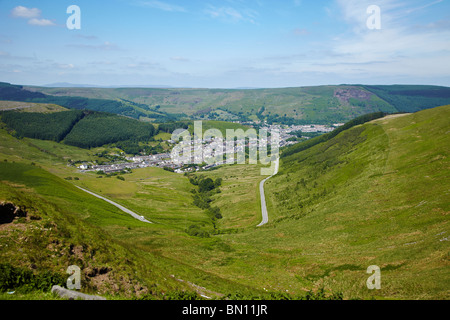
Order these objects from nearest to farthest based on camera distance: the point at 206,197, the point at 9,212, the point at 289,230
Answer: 1. the point at 9,212
2. the point at 289,230
3. the point at 206,197

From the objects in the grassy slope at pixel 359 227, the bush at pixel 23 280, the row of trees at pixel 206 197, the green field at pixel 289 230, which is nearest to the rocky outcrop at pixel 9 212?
the green field at pixel 289 230

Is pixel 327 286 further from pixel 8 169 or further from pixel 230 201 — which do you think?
pixel 8 169

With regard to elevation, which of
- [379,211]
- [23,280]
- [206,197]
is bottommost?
[206,197]

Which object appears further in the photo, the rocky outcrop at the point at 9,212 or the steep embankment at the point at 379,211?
the steep embankment at the point at 379,211

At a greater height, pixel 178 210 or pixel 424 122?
pixel 424 122

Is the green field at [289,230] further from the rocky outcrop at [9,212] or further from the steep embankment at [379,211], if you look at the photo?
the rocky outcrop at [9,212]

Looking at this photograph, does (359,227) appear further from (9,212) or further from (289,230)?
(9,212)

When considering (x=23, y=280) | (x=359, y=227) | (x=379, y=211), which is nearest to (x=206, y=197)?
(x=359, y=227)

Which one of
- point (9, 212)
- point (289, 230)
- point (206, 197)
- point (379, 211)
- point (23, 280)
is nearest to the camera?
point (23, 280)
